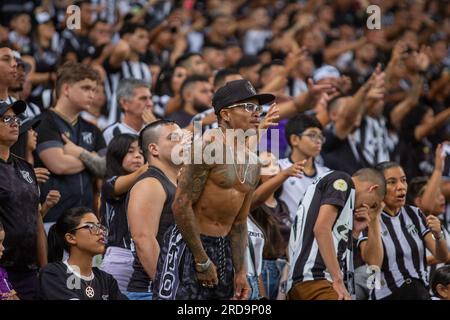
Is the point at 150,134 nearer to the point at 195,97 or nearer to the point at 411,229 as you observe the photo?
the point at 411,229

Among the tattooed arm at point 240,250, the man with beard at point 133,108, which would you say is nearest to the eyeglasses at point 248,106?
the tattooed arm at point 240,250

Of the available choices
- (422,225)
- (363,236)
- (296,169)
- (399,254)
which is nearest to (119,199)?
(296,169)

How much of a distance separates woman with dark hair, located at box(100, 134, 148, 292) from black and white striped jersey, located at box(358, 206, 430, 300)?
78.1 inches

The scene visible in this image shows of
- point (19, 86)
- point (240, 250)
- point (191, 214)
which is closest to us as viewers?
point (191, 214)

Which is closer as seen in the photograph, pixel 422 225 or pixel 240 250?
pixel 240 250

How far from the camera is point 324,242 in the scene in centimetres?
732

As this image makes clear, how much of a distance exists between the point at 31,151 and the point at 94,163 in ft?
2.06

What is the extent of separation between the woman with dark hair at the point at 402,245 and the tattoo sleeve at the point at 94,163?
2380 millimetres

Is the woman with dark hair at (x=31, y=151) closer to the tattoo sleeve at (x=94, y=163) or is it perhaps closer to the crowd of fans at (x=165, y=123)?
the crowd of fans at (x=165, y=123)

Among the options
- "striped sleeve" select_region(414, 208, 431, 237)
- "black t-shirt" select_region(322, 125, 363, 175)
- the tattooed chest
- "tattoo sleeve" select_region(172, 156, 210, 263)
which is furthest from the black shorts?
"black t-shirt" select_region(322, 125, 363, 175)

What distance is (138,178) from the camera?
7.52m

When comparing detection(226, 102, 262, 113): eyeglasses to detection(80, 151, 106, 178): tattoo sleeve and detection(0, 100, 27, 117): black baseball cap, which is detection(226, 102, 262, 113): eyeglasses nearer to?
detection(0, 100, 27, 117): black baseball cap
